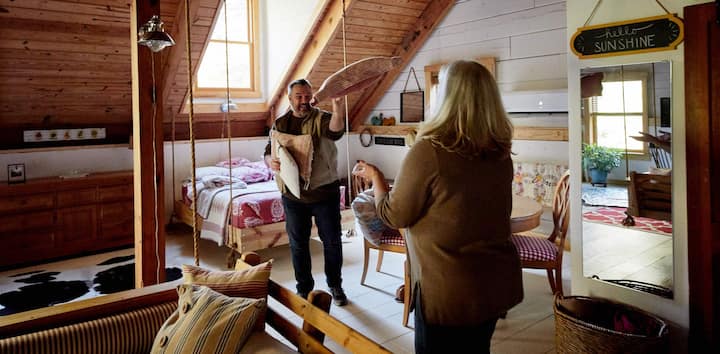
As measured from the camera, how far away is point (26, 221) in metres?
4.69

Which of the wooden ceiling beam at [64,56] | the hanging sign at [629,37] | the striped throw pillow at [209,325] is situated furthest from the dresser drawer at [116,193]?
the hanging sign at [629,37]

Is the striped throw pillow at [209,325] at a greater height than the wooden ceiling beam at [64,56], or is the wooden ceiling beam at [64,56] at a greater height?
the wooden ceiling beam at [64,56]

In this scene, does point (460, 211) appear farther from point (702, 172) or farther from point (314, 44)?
point (314, 44)

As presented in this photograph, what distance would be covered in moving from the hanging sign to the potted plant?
441mm

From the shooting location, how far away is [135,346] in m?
2.06

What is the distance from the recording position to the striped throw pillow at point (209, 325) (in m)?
1.86

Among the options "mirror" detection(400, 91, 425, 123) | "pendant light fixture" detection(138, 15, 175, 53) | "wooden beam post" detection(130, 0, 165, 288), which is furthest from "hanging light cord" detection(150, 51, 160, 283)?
"mirror" detection(400, 91, 425, 123)

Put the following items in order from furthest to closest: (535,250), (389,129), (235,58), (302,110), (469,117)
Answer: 1. (389,129)
2. (235,58)
3. (302,110)
4. (535,250)
5. (469,117)

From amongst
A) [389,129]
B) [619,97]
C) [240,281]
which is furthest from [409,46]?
[240,281]

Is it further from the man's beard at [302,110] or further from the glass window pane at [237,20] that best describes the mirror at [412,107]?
the man's beard at [302,110]

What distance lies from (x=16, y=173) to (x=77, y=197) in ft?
1.84

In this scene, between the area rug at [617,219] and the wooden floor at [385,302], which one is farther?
the wooden floor at [385,302]

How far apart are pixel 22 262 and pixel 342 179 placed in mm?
3673

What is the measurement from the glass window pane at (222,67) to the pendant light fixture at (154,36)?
2.94 meters
